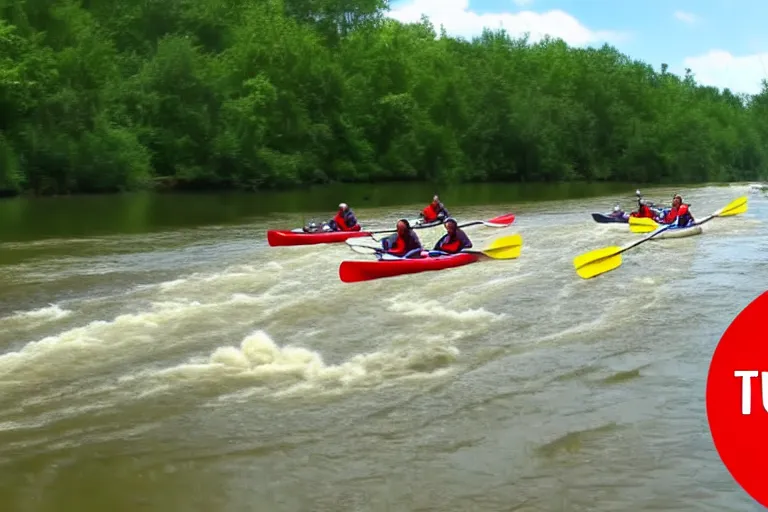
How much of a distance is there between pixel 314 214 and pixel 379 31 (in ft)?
125

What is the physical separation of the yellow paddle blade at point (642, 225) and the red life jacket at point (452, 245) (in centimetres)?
801

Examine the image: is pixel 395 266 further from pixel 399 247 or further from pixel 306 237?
pixel 306 237

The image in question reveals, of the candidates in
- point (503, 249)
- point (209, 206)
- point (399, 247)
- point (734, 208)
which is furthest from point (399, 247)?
point (209, 206)

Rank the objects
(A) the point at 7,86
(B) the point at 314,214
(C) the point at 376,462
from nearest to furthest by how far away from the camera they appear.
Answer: (C) the point at 376,462
(B) the point at 314,214
(A) the point at 7,86

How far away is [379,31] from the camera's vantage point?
223ft

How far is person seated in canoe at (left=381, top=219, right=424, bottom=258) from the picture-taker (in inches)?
669

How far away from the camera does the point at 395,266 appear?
1648 centimetres

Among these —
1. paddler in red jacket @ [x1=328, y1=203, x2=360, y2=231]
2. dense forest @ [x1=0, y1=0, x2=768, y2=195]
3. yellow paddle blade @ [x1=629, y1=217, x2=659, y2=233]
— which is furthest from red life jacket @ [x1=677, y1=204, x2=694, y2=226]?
dense forest @ [x1=0, y1=0, x2=768, y2=195]

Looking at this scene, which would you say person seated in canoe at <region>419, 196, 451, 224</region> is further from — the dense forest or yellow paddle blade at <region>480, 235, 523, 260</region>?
the dense forest

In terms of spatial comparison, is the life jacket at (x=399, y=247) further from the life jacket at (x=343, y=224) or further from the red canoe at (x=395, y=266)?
the life jacket at (x=343, y=224)

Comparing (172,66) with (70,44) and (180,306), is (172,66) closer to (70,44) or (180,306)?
(70,44)

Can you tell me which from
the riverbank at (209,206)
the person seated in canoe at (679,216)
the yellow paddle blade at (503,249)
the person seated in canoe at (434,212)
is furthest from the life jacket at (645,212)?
the riverbank at (209,206)

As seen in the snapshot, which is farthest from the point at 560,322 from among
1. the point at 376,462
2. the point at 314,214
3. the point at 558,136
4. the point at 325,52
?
the point at 558,136

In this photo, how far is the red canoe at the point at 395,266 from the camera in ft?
51.8
